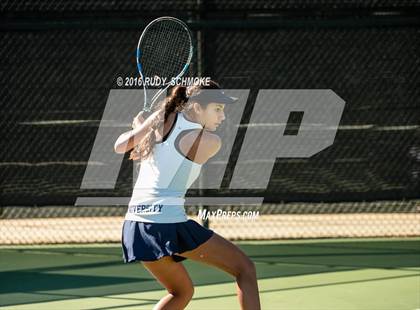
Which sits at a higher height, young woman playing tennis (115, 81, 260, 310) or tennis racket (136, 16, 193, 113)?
tennis racket (136, 16, 193, 113)

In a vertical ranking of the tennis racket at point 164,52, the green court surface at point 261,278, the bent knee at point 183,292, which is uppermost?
the tennis racket at point 164,52

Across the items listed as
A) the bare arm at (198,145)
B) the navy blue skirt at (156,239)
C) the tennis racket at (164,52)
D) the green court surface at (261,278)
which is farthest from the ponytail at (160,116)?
the tennis racket at (164,52)

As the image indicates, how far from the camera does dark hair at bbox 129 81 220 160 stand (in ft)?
15.8

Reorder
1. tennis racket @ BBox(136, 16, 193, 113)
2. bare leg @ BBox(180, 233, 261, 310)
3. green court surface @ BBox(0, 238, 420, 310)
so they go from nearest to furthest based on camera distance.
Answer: bare leg @ BBox(180, 233, 261, 310) < green court surface @ BBox(0, 238, 420, 310) < tennis racket @ BBox(136, 16, 193, 113)

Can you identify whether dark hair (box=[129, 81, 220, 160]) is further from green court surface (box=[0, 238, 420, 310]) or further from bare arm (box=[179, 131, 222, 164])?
green court surface (box=[0, 238, 420, 310])

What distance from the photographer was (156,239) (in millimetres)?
4754

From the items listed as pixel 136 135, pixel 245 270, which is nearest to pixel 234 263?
pixel 245 270

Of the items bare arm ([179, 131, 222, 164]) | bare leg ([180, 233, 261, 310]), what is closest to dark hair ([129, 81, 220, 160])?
bare arm ([179, 131, 222, 164])

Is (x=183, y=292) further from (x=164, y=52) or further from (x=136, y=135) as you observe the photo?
(x=164, y=52)

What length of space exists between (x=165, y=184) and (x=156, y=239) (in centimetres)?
29

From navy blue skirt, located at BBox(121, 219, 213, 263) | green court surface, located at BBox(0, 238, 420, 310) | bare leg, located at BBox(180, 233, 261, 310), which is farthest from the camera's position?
green court surface, located at BBox(0, 238, 420, 310)

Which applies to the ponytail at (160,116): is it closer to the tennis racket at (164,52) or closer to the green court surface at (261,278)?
the green court surface at (261,278)

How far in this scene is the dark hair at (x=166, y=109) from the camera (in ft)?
15.8

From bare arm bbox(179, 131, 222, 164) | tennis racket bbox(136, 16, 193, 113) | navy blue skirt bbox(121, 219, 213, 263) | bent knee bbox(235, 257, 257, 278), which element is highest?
tennis racket bbox(136, 16, 193, 113)
